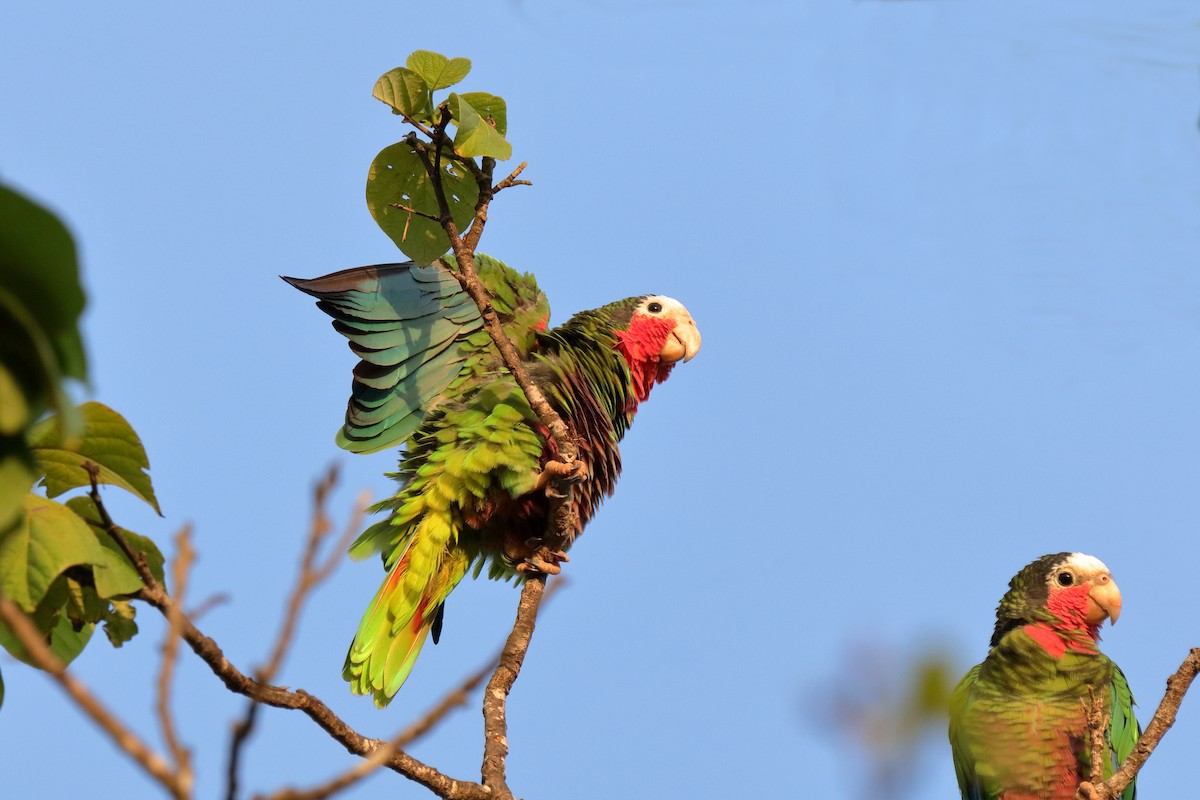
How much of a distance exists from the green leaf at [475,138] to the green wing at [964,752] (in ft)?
8.23

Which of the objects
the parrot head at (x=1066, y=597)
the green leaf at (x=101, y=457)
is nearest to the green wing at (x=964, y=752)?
the parrot head at (x=1066, y=597)

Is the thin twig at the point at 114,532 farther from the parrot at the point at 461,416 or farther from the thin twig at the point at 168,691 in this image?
the parrot at the point at 461,416

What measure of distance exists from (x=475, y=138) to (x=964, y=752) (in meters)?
2.79

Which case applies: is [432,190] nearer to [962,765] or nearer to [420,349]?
[420,349]

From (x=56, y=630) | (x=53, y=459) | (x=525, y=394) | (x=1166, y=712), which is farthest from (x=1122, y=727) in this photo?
(x=53, y=459)

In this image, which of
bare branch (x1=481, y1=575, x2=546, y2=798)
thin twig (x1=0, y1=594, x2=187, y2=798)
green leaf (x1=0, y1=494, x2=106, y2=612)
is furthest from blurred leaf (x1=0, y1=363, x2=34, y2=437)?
bare branch (x1=481, y1=575, x2=546, y2=798)

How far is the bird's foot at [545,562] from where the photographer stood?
359cm

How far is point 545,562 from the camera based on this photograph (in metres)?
3.61

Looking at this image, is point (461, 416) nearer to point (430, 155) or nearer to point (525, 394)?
point (525, 394)

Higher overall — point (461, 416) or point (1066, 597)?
point (461, 416)

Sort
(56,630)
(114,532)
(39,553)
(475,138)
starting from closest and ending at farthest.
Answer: (39,553), (114,532), (56,630), (475,138)

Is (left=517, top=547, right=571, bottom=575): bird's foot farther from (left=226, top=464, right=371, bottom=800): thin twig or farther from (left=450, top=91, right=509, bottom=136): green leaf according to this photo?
(left=226, top=464, right=371, bottom=800): thin twig

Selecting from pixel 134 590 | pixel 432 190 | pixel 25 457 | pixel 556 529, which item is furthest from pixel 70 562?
pixel 556 529

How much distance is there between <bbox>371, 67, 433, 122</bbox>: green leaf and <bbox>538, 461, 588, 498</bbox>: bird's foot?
1.14 meters
